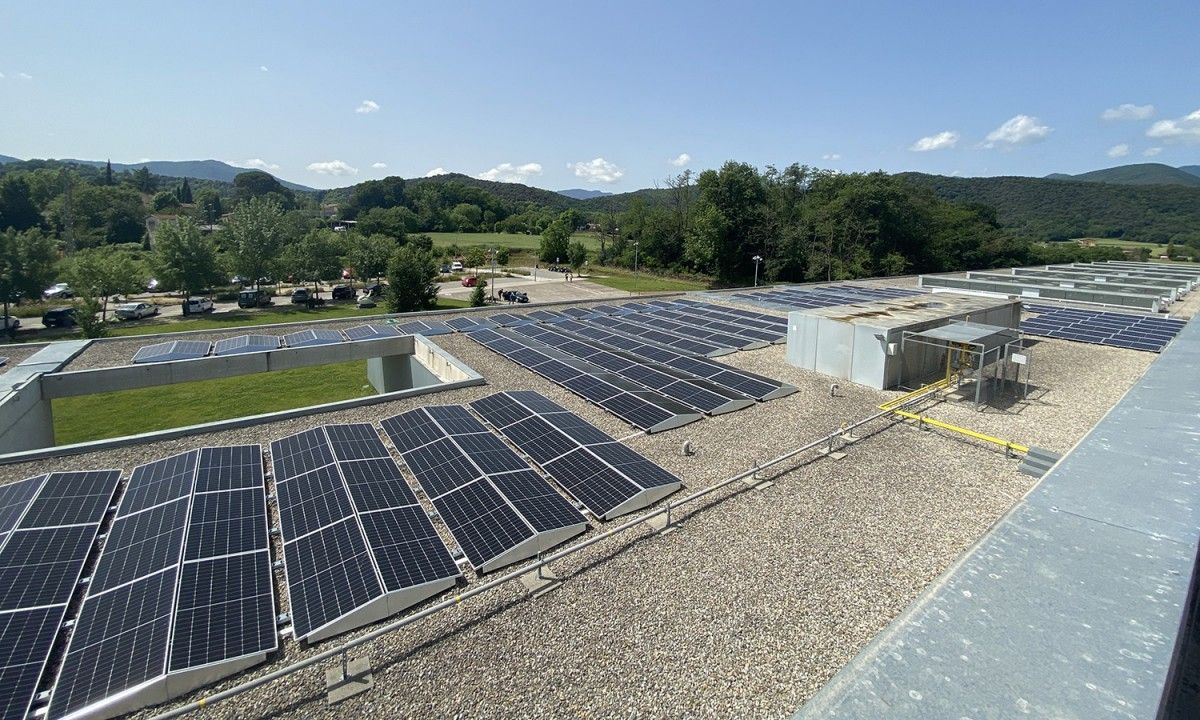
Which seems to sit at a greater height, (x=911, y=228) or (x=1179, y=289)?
(x=911, y=228)

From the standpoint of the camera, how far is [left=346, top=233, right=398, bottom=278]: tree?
218 ft

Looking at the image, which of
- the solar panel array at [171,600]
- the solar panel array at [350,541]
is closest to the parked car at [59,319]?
the solar panel array at [171,600]

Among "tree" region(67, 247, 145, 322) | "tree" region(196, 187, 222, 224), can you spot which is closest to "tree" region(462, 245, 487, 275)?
"tree" region(67, 247, 145, 322)

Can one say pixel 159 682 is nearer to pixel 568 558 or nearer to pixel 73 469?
pixel 568 558

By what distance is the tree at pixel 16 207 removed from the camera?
328 feet

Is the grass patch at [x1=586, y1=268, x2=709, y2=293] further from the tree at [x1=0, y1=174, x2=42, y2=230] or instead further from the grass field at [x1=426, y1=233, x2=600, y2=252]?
the tree at [x1=0, y1=174, x2=42, y2=230]

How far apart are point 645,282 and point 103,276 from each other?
62282 mm

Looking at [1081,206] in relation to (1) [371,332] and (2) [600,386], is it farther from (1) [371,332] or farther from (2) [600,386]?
(1) [371,332]

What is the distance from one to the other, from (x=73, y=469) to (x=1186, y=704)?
2181cm

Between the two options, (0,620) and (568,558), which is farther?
(568,558)

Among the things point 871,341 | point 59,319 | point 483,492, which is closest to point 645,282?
point 871,341

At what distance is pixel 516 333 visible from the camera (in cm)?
2781

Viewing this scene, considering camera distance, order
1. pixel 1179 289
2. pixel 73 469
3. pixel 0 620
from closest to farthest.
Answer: pixel 0 620, pixel 73 469, pixel 1179 289

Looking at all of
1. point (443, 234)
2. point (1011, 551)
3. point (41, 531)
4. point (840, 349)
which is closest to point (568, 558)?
point (1011, 551)
